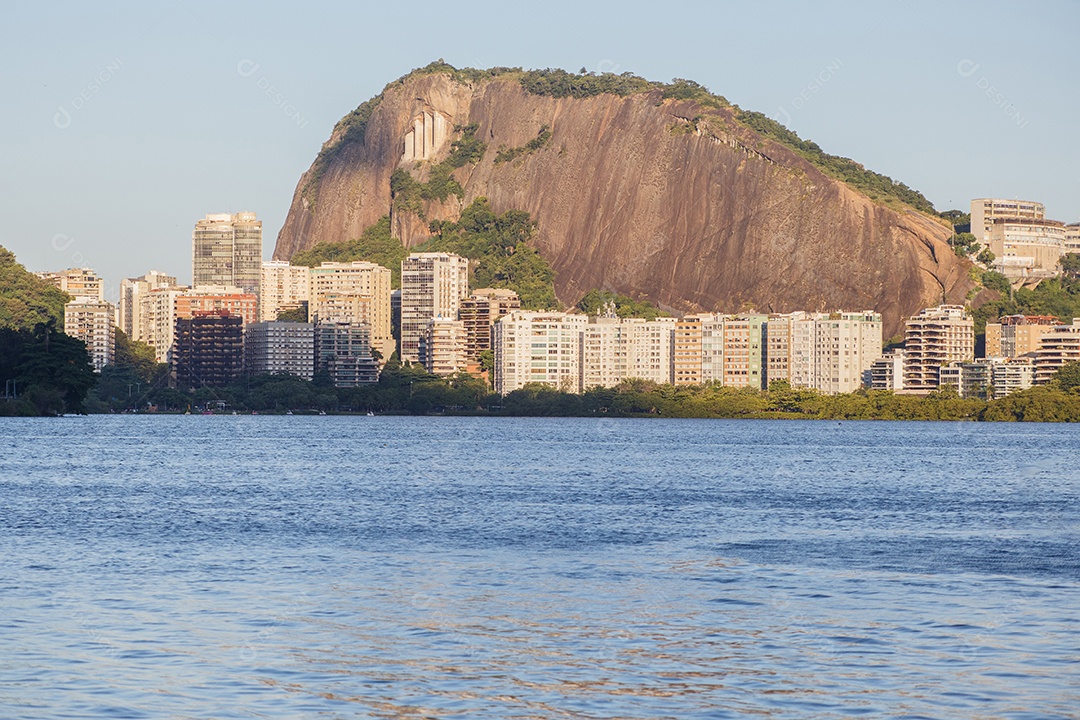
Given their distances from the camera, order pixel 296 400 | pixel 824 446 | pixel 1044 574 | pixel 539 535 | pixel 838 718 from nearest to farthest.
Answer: pixel 838 718
pixel 1044 574
pixel 539 535
pixel 824 446
pixel 296 400

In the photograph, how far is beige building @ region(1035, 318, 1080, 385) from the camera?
18925 centimetres

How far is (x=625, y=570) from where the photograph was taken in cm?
3128

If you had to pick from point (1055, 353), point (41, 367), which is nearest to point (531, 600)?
point (41, 367)

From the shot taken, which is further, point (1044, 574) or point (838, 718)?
point (1044, 574)

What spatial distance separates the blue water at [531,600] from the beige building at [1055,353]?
449 feet

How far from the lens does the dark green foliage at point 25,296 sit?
173 metres

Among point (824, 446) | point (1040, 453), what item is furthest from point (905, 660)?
point (824, 446)

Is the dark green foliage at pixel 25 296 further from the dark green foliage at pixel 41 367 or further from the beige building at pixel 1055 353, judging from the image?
the beige building at pixel 1055 353

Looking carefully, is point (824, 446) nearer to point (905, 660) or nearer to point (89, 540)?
point (89, 540)

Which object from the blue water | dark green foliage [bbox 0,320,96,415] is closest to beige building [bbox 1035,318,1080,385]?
dark green foliage [bbox 0,320,96,415]

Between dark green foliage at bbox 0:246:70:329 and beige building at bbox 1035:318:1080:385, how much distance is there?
117865mm

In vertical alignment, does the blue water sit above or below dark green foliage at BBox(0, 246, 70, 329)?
below

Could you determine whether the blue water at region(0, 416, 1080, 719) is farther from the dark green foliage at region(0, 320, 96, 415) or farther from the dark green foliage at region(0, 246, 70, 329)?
the dark green foliage at region(0, 246, 70, 329)

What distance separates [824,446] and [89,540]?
7816 cm
